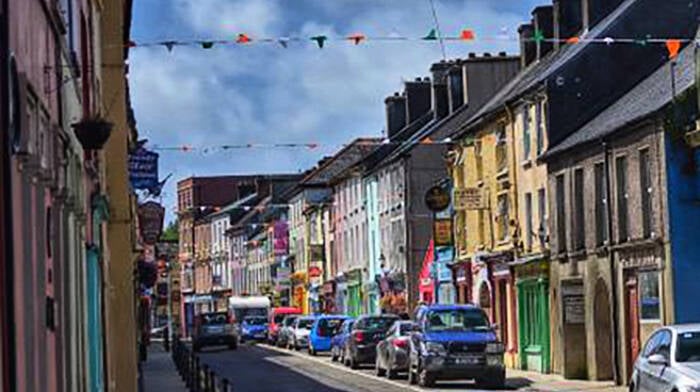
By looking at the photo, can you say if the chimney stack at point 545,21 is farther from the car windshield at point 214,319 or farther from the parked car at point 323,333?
the car windshield at point 214,319

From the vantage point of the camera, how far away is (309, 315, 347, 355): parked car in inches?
2520

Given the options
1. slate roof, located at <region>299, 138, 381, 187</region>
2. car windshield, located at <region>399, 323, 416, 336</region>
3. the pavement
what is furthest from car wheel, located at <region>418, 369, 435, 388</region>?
slate roof, located at <region>299, 138, 381, 187</region>

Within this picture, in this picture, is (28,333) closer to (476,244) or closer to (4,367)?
(4,367)

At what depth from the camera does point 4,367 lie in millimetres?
7828

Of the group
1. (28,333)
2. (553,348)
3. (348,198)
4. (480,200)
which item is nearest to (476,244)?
Answer: (480,200)

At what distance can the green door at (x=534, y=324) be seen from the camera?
4234 cm

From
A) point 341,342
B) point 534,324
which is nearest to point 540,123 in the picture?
point 534,324

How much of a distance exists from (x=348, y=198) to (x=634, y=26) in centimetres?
4098

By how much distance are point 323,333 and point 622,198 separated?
30.0m

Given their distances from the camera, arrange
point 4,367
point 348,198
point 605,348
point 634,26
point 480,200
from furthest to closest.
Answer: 1. point 348,198
2. point 480,200
3. point 634,26
4. point 605,348
5. point 4,367

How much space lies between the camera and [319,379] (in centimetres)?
4247

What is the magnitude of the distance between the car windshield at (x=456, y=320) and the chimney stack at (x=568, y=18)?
1063 cm

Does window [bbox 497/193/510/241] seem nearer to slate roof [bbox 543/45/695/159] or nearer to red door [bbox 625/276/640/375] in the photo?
slate roof [bbox 543/45/695/159]

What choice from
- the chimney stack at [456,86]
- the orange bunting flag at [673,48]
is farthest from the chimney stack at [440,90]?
the orange bunting flag at [673,48]
